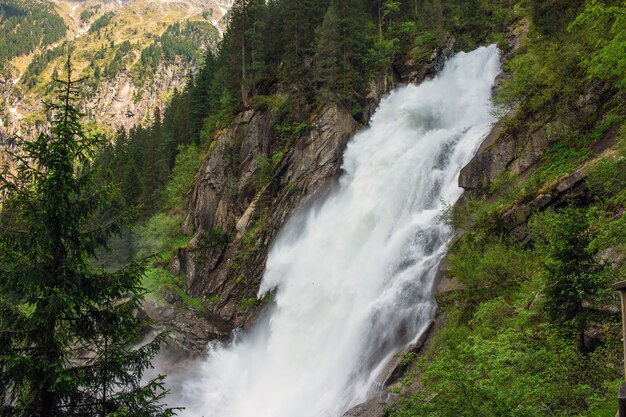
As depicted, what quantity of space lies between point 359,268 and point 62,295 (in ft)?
58.6

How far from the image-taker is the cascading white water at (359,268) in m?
20.1

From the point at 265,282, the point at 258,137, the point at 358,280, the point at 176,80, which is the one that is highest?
the point at 176,80

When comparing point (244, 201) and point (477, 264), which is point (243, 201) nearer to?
point (244, 201)

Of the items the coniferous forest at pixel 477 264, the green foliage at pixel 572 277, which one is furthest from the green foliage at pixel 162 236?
the green foliage at pixel 572 277

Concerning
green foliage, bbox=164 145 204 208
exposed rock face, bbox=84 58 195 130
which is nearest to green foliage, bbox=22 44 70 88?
exposed rock face, bbox=84 58 195 130

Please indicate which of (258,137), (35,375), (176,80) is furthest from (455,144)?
(176,80)

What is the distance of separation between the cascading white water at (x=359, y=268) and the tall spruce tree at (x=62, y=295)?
11.1 metres

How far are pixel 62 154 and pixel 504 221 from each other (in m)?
14.8

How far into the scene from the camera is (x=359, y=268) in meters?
24.7

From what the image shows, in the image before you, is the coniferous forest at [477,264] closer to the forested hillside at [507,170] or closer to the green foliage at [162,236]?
the forested hillside at [507,170]

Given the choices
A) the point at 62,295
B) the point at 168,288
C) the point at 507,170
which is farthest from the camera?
the point at 168,288

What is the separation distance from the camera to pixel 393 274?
22016 millimetres

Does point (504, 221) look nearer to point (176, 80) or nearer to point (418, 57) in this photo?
point (418, 57)

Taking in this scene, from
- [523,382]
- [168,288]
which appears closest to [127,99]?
[168,288]
